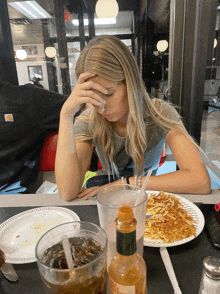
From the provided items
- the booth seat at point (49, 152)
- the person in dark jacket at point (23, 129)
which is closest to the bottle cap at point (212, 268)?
the person in dark jacket at point (23, 129)

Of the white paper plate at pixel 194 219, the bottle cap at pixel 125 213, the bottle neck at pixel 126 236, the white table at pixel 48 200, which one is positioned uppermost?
the bottle cap at pixel 125 213

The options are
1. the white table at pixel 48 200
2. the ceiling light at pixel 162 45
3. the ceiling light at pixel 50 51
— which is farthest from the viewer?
the ceiling light at pixel 50 51

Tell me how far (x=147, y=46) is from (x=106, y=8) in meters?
0.74

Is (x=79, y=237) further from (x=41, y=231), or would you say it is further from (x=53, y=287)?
(x=41, y=231)

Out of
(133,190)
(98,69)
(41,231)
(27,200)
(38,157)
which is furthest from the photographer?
(38,157)

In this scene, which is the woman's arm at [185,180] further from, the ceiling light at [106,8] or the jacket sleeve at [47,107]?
the ceiling light at [106,8]

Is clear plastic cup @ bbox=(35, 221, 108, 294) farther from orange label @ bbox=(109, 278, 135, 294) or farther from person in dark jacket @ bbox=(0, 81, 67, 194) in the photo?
person in dark jacket @ bbox=(0, 81, 67, 194)

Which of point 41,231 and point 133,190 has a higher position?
point 133,190

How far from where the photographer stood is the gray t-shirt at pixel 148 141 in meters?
1.36

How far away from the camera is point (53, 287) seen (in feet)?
1.18

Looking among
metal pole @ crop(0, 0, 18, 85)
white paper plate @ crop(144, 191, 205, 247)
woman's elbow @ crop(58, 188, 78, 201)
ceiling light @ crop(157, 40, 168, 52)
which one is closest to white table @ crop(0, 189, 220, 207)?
woman's elbow @ crop(58, 188, 78, 201)

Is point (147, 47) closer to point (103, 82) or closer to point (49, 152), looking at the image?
point (49, 152)

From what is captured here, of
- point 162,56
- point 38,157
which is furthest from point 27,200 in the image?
point 162,56

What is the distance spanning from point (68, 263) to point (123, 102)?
0.94 metres
